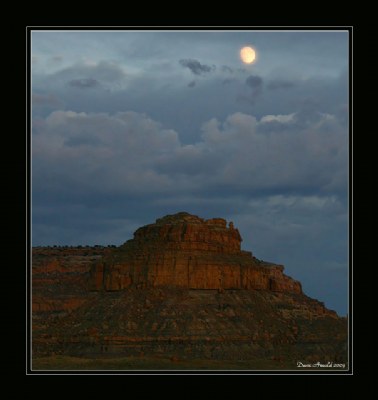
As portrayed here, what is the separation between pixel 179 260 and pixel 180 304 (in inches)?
310

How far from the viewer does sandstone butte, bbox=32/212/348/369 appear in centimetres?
10294

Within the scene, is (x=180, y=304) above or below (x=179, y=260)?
below

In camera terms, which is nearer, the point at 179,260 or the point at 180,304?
the point at 180,304

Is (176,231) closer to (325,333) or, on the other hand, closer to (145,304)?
(145,304)

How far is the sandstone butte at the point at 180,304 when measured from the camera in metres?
103

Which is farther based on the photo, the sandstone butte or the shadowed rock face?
the shadowed rock face

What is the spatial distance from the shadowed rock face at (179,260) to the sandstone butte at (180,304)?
104 mm

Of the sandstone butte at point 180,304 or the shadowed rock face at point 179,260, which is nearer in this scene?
the sandstone butte at point 180,304

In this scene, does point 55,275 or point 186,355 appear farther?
point 55,275

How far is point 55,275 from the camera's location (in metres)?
120

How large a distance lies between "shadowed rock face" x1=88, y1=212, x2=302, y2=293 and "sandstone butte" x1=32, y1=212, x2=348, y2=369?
0.34ft

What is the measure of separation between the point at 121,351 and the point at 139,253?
16.8 metres

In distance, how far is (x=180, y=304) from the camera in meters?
109
